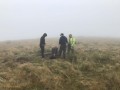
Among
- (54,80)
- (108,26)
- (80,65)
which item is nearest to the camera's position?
(54,80)

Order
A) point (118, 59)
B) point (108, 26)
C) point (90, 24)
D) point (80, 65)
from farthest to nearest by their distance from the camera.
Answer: point (90, 24)
point (108, 26)
point (118, 59)
point (80, 65)

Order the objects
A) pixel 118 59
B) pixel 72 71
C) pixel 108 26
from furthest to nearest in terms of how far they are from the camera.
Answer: pixel 108 26 → pixel 118 59 → pixel 72 71

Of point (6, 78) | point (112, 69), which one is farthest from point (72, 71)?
point (6, 78)

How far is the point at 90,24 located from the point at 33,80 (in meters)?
167

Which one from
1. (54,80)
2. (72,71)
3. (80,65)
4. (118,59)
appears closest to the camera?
(54,80)

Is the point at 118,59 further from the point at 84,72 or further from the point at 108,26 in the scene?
the point at 108,26

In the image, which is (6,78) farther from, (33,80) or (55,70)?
(55,70)

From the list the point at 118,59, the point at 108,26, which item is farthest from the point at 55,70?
the point at 108,26

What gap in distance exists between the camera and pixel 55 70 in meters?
20.6

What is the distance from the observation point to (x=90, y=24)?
602 ft

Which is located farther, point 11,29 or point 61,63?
point 11,29

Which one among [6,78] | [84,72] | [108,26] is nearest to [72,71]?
[84,72]

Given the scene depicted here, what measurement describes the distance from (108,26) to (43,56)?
151389mm

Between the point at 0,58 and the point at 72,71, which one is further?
the point at 0,58
